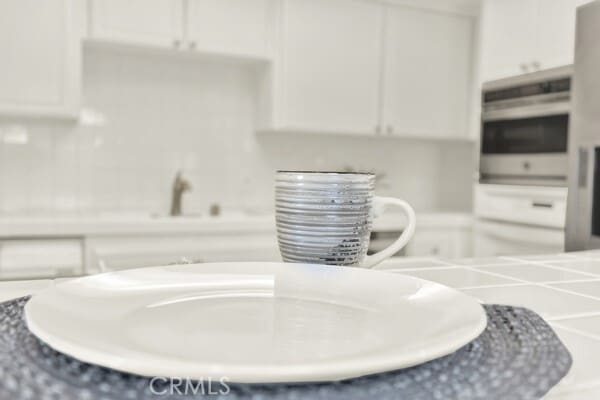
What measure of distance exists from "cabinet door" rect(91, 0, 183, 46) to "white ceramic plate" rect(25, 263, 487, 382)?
2100 mm

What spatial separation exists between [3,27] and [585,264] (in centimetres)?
225

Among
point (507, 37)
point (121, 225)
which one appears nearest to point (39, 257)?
point (121, 225)

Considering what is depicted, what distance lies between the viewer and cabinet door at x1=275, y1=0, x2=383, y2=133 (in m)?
2.74

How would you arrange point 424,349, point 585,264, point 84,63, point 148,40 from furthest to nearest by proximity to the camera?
point 84,63 < point 148,40 < point 585,264 < point 424,349

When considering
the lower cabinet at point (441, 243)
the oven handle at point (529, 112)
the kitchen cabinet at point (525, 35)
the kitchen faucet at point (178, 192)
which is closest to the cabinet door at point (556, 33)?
the kitchen cabinet at point (525, 35)

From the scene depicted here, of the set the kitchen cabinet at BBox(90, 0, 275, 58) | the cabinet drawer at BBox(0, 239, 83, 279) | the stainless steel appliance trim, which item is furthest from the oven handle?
the cabinet drawer at BBox(0, 239, 83, 279)

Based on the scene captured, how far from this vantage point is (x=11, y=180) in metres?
2.54

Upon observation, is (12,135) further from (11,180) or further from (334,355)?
(334,355)

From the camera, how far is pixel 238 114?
9.82ft

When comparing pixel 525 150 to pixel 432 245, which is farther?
pixel 432 245

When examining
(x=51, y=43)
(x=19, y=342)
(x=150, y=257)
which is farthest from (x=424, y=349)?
(x=51, y=43)

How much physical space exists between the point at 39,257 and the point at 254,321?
1.93m

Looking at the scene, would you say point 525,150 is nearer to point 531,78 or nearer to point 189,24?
point 531,78

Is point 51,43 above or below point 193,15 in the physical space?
below
